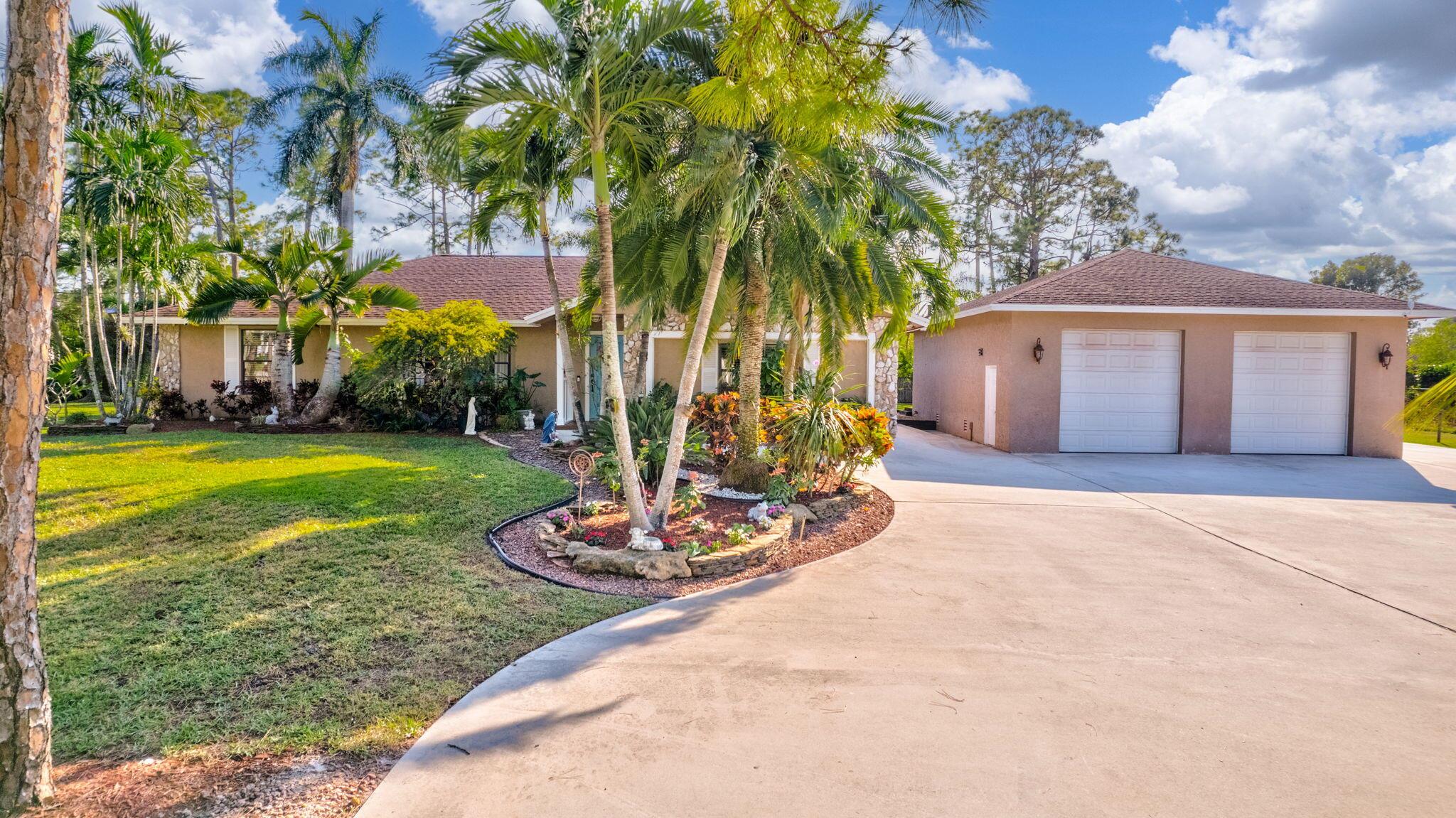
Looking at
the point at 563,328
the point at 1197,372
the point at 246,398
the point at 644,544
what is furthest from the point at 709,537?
the point at 246,398

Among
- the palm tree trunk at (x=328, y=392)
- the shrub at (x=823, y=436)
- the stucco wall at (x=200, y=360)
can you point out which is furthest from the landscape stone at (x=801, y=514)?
the stucco wall at (x=200, y=360)

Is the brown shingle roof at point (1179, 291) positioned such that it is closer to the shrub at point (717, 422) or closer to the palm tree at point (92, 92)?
the shrub at point (717, 422)

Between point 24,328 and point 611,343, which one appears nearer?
point 24,328

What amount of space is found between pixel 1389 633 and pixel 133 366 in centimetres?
2156

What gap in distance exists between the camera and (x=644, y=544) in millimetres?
6391

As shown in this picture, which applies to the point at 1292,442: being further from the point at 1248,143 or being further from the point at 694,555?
the point at 694,555

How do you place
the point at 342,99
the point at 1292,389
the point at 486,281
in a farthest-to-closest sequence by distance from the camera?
1. the point at 486,281
2. the point at 342,99
3. the point at 1292,389

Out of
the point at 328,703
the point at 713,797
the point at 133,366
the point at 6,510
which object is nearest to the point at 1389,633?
the point at 713,797

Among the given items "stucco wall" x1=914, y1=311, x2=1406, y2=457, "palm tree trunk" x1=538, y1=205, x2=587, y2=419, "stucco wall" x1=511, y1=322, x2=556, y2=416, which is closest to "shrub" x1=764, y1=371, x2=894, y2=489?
"palm tree trunk" x1=538, y1=205, x2=587, y2=419

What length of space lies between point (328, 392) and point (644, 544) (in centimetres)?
1196

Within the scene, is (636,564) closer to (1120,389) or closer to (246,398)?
(1120,389)

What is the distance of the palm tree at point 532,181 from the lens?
7.09m

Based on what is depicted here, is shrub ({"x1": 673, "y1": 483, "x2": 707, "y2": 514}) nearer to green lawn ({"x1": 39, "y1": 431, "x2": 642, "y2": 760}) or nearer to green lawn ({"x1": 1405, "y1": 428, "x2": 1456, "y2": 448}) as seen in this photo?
green lawn ({"x1": 39, "y1": 431, "x2": 642, "y2": 760})

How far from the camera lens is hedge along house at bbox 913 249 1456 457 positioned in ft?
45.9
